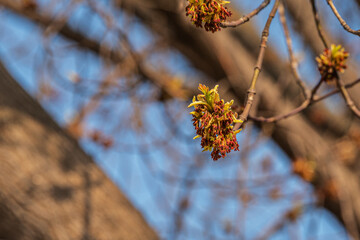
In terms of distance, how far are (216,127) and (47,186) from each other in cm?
107

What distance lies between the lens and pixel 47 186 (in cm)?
146

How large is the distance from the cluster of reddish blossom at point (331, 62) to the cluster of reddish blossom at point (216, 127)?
34 cm

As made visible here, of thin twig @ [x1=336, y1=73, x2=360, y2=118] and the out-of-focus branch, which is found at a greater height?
the out-of-focus branch

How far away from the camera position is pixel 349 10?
7.54 ft

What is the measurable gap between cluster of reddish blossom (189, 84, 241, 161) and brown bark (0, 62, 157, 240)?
103 centimetres

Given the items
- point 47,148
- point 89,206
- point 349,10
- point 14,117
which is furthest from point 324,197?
point 14,117

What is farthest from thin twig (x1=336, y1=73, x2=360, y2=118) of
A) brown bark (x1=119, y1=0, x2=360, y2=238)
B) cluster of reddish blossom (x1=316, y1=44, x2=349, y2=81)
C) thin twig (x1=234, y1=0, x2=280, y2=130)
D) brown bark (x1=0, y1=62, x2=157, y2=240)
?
brown bark (x1=119, y1=0, x2=360, y2=238)

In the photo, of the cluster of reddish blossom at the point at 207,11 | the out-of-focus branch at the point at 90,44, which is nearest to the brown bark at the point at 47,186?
the out-of-focus branch at the point at 90,44

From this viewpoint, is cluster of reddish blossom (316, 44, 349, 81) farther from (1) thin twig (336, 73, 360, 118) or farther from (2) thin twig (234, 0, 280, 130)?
(2) thin twig (234, 0, 280, 130)

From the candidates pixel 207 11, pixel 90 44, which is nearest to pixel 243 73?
pixel 90 44

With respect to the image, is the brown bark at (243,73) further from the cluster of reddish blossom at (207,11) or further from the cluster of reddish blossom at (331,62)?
the cluster of reddish blossom at (207,11)

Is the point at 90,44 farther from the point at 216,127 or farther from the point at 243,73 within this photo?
the point at 216,127

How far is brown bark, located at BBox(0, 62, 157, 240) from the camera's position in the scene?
4.54 ft

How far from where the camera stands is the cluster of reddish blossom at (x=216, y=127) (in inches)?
23.7
